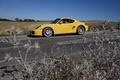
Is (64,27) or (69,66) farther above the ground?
(64,27)

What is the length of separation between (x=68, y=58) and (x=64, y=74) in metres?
0.30

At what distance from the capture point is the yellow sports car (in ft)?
45.2

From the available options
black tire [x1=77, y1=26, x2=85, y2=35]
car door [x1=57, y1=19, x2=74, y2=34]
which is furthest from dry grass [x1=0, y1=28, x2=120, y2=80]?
black tire [x1=77, y1=26, x2=85, y2=35]

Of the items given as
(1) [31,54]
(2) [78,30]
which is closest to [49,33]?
(2) [78,30]

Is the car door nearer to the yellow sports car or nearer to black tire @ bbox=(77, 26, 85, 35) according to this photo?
the yellow sports car

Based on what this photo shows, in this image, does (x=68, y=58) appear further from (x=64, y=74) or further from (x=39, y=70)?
(x=39, y=70)

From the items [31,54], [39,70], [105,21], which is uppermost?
[105,21]

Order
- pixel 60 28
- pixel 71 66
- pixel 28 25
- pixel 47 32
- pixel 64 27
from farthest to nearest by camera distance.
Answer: pixel 28 25 < pixel 64 27 < pixel 60 28 < pixel 47 32 < pixel 71 66

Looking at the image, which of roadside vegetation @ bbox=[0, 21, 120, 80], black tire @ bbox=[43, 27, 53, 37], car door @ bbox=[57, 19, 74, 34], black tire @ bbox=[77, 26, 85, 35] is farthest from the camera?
black tire @ bbox=[77, 26, 85, 35]

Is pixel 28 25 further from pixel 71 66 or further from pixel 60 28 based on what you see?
pixel 71 66

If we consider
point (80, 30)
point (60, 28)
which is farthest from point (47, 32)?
point (80, 30)

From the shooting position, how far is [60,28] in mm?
14445

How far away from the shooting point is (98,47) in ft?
11.8

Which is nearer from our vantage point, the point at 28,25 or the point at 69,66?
the point at 69,66
